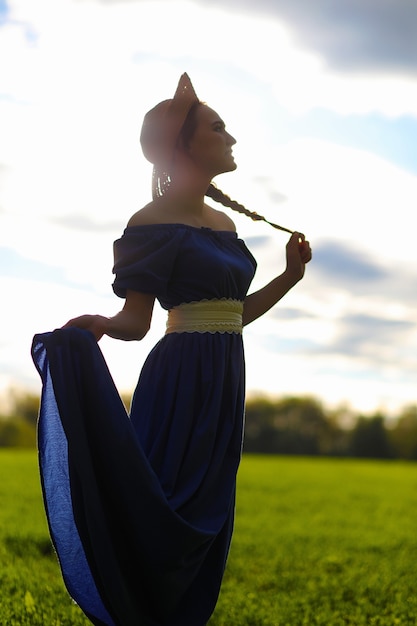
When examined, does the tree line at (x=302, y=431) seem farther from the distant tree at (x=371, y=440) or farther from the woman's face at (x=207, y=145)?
the woman's face at (x=207, y=145)

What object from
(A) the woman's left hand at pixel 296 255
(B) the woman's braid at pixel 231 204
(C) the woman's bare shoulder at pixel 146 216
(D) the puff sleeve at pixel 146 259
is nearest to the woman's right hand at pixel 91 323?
(D) the puff sleeve at pixel 146 259

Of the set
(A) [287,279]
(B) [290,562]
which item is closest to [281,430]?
(B) [290,562]

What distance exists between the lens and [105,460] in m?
3.82

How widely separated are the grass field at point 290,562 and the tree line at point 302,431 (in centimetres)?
2074

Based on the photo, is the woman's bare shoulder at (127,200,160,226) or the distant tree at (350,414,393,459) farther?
the distant tree at (350,414,393,459)

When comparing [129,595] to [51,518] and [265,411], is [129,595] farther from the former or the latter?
[265,411]

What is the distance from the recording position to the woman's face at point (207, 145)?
14.1 ft

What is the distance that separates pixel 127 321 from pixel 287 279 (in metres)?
1.04

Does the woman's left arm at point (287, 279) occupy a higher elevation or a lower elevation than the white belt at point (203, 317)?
higher

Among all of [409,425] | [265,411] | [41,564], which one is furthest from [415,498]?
[409,425]

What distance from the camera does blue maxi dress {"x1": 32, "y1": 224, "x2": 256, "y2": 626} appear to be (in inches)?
150

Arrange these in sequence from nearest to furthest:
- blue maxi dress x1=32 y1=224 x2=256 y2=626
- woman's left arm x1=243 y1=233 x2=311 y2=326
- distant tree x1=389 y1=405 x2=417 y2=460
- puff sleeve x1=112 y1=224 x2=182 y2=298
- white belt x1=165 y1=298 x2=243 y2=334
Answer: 1. blue maxi dress x1=32 y1=224 x2=256 y2=626
2. puff sleeve x1=112 y1=224 x2=182 y2=298
3. white belt x1=165 y1=298 x2=243 y2=334
4. woman's left arm x1=243 y1=233 x2=311 y2=326
5. distant tree x1=389 y1=405 x2=417 y2=460

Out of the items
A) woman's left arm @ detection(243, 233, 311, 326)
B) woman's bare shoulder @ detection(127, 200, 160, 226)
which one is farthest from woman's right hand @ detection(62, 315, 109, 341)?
woman's left arm @ detection(243, 233, 311, 326)

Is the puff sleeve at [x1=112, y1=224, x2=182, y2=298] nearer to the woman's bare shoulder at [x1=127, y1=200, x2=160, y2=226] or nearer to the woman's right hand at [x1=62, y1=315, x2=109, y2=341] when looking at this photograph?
the woman's bare shoulder at [x1=127, y1=200, x2=160, y2=226]
